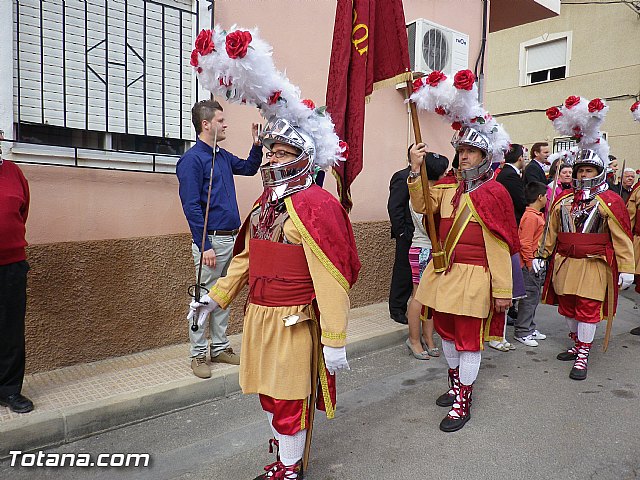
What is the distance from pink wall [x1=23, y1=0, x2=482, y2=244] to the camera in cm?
418

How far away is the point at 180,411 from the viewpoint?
3846mm

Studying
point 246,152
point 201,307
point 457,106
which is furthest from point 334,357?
point 246,152

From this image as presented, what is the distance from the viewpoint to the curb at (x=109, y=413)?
3.20m

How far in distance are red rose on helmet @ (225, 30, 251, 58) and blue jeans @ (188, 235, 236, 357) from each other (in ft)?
6.27

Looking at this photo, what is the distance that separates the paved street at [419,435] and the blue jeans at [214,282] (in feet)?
1.59

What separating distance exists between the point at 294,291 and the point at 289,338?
0.23 m

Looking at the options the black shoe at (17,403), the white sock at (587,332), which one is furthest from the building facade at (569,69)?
A: the black shoe at (17,403)

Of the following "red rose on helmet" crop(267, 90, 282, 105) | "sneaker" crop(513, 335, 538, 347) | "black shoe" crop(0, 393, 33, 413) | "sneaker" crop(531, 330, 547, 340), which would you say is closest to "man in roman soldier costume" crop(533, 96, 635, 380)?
"sneaker" crop(513, 335, 538, 347)

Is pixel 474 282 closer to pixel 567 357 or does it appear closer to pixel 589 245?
pixel 589 245

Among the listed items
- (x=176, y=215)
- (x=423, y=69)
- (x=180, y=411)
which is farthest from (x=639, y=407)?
(x=423, y=69)

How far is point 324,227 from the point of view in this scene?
8.02 ft

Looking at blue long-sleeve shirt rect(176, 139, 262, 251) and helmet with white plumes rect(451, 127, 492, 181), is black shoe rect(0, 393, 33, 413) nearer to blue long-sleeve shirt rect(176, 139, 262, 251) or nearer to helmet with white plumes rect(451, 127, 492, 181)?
blue long-sleeve shirt rect(176, 139, 262, 251)

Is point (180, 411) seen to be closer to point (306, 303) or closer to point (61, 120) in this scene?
point (306, 303)

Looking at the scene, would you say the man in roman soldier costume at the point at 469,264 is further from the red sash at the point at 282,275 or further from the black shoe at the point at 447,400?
the red sash at the point at 282,275
